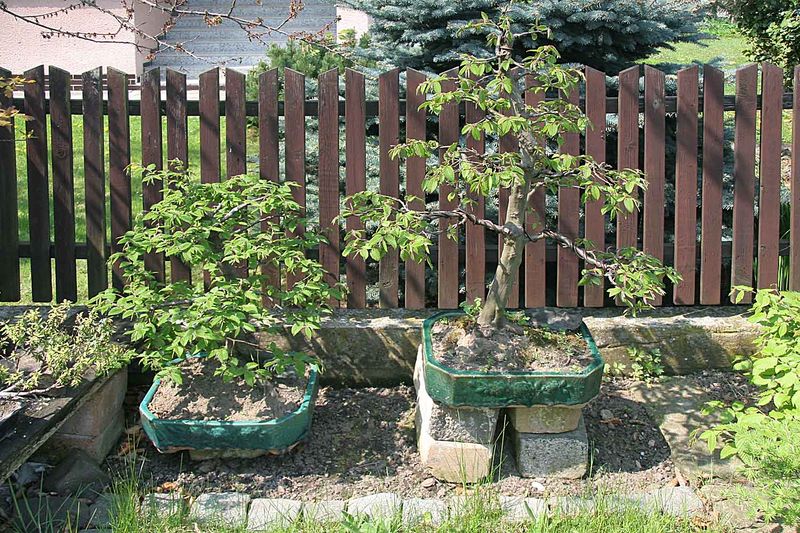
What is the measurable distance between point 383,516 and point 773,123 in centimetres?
312

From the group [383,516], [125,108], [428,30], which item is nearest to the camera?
[383,516]

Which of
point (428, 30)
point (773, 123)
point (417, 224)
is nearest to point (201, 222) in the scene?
point (417, 224)

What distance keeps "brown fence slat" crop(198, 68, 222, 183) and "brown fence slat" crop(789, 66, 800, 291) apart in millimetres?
3143

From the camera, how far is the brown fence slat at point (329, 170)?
4.81 m

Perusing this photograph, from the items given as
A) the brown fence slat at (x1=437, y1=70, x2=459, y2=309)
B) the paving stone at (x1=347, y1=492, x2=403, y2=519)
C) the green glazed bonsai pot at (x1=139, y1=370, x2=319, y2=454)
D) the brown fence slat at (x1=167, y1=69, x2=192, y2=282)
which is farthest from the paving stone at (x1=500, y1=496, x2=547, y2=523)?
the brown fence slat at (x1=167, y1=69, x2=192, y2=282)

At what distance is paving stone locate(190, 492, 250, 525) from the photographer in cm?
350

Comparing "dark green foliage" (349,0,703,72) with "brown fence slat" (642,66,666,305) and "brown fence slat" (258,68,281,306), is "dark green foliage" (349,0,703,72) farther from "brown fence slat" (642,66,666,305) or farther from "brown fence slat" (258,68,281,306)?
"brown fence slat" (258,68,281,306)

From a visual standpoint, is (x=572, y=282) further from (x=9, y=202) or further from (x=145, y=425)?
(x=9, y=202)

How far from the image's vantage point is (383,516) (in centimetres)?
343

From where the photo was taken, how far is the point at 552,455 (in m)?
3.96

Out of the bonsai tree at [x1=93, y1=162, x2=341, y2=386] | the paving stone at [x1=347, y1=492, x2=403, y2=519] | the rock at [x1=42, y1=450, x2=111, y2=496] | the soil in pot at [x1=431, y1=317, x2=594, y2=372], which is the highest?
the bonsai tree at [x1=93, y1=162, x2=341, y2=386]

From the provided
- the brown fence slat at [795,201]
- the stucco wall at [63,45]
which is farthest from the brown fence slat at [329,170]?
the stucco wall at [63,45]

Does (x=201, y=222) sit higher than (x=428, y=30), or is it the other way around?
(x=428, y=30)

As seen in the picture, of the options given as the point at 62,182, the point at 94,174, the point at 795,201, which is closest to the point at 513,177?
the point at 795,201
